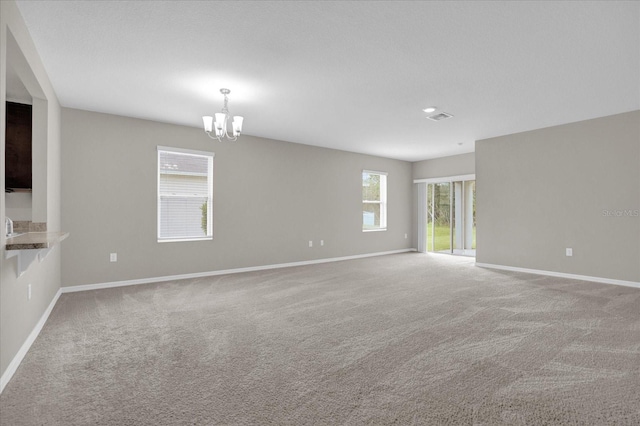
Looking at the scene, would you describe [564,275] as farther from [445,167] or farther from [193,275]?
[193,275]

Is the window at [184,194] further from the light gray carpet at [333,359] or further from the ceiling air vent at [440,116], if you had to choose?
Answer: the ceiling air vent at [440,116]

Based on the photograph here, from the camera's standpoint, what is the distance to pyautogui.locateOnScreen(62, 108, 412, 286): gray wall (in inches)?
178

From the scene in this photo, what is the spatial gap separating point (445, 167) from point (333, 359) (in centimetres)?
684

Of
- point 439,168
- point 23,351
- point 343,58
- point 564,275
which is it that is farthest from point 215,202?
point 564,275

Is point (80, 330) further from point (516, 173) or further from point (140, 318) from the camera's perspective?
point (516, 173)

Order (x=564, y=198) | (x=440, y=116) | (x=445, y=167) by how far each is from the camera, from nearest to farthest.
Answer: (x=440, y=116), (x=564, y=198), (x=445, y=167)

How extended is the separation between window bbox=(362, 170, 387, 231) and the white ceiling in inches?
126

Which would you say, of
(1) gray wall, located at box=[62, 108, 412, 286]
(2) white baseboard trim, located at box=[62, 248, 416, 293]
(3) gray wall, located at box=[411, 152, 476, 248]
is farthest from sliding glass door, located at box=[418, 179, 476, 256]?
(2) white baseboard trim, located at box=[62, 248, 416, 293]

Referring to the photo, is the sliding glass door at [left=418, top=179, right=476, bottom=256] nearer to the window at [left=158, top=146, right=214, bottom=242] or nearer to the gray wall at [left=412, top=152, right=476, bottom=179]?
the gray wall at [left=412, top=152, right=476, bottom=179]

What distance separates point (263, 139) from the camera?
6230 mm

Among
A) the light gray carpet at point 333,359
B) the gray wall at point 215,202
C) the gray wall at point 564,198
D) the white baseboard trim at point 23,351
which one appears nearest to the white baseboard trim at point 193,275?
the gray wall at point 215,202

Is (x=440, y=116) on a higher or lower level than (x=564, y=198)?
higher

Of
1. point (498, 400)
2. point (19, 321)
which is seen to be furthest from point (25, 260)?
point (498, 400)

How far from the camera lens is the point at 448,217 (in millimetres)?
8242
